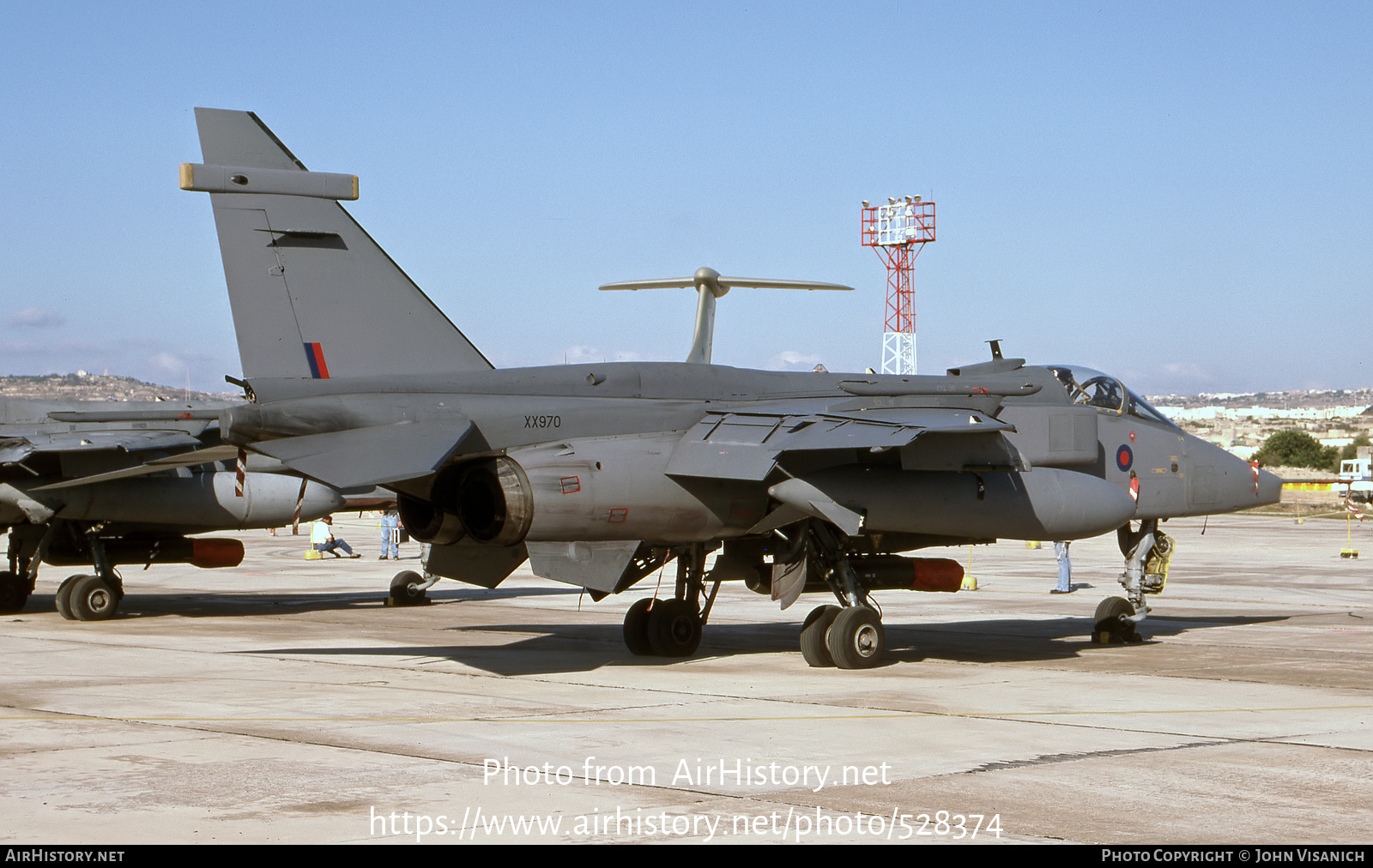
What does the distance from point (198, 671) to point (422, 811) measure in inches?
293

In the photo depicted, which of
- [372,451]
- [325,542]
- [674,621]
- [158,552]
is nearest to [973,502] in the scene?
[674,621]

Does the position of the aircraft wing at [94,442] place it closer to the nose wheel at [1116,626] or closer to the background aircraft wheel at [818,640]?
the background aircraft wheel at [818,640]

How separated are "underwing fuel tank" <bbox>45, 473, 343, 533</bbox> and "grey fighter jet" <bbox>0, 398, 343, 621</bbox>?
13 mm

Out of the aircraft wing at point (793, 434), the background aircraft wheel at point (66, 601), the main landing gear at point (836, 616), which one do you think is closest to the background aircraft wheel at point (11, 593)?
the background aircraft wheel at point (66, 601)

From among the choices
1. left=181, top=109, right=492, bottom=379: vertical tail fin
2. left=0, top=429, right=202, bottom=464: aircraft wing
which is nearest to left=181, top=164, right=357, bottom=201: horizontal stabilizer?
left=181, top=109, right=492, bottom=379: vertical tail fin

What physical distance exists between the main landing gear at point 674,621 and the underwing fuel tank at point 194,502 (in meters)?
6.85

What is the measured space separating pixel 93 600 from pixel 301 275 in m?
9.49

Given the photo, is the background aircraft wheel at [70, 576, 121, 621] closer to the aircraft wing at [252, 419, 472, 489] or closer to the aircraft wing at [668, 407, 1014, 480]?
the aircraft wing at [252, 419, 472, 489]

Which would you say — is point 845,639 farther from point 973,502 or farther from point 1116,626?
point 1116,626

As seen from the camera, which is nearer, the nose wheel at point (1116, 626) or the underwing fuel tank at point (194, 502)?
the nose wheel at point (1116, 626)

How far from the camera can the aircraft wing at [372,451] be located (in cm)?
1104

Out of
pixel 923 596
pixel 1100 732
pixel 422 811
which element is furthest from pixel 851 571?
pixel 923 596

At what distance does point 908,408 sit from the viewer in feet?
44.0
